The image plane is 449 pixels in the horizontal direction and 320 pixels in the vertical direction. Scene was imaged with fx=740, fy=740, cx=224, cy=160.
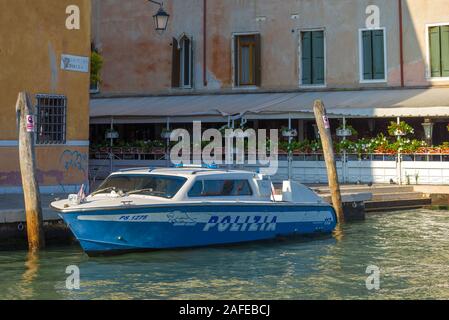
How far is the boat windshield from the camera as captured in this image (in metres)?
13.8

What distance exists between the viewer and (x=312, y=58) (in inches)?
1088

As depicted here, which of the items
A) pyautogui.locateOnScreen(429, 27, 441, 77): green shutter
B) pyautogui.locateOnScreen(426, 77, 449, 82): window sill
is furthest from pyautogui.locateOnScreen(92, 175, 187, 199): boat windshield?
pyautogui.locateOnScreen(429, 27, 441, 77): green shutter

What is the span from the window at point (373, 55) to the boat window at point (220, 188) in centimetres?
1321

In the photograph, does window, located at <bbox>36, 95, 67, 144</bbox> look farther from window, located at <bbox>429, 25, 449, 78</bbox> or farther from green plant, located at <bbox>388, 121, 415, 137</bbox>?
window, located at <bbox>429, 25, 449, 78</bbox>

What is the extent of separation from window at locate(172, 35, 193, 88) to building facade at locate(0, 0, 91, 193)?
10381 mm

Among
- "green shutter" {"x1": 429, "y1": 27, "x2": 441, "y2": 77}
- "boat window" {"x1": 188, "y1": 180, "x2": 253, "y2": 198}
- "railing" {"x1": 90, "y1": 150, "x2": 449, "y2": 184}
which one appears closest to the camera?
"boat window" {"x1": 188, "y1": 180, "x2": 253, "y2": 198}

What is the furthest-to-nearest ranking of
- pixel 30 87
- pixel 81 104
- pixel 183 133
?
pixel 183 133
pixel 81 104
pixel 30 87

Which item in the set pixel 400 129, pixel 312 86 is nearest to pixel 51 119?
pixel 400 129

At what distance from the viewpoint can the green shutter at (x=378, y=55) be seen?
26.5 m

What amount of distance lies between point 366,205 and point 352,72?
7.63 meters

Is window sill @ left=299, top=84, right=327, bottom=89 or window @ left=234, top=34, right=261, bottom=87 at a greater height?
window @ left=234, top=34, right=261, bottom=87

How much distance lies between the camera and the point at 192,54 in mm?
29344

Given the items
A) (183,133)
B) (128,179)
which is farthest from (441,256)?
(183,133)
